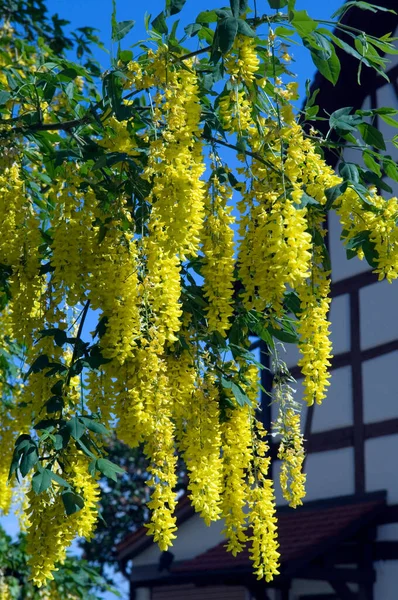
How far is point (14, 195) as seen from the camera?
4.14 meters

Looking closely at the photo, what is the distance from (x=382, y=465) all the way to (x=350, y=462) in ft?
1.38

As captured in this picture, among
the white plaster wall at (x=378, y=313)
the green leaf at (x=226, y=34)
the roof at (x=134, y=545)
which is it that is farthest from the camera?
the roof at (x=134, y=545)

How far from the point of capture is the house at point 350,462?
29.2ft

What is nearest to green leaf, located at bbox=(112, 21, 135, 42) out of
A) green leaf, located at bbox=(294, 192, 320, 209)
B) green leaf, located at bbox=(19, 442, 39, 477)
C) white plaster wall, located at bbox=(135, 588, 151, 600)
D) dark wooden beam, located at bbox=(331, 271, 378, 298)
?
green leaf, located at bbox=(294, 192, 320, 209)

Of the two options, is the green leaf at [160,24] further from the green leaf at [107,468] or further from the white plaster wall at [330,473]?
the white plaster wall at [330,473]

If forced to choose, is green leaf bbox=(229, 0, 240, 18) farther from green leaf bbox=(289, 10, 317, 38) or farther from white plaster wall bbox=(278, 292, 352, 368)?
white plaster wall bbox=(278, 292, 352, 368)

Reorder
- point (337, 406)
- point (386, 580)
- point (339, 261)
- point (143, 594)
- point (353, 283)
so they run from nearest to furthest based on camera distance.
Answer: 1. point (386, 580)
2. point (337, 406)
3. point (353, 283)
4. point (339, 261)
5. point (143, 594)

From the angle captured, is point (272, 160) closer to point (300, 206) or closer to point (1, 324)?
point (300, 206)

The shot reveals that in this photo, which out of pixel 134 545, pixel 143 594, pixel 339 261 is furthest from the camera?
pixel 143 594

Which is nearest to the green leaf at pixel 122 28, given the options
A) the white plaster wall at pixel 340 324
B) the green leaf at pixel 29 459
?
the green leaf at pixel 29 459

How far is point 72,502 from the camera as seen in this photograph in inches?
140

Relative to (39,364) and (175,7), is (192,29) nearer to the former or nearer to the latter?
→ (175,7)

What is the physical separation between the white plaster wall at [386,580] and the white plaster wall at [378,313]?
6.31ft

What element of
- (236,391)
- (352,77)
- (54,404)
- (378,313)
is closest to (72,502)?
(54,404)
